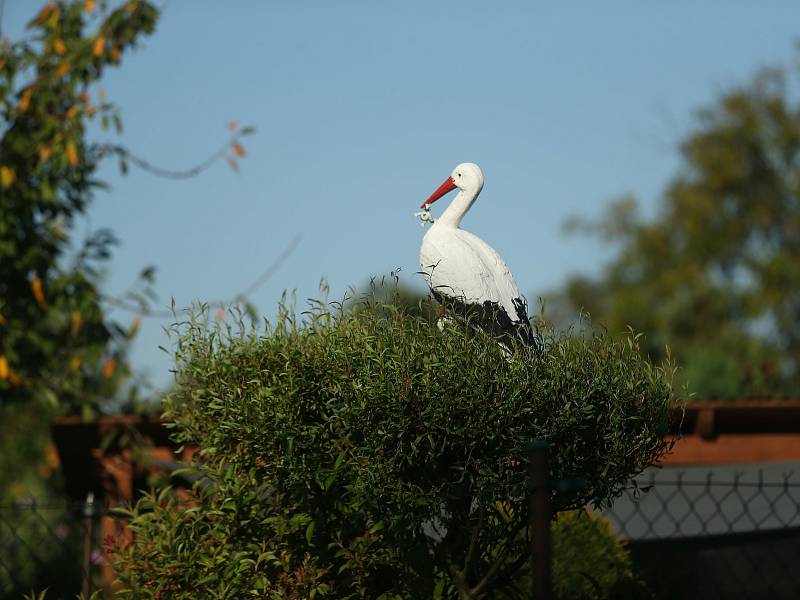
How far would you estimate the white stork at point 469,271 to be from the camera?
5.14m

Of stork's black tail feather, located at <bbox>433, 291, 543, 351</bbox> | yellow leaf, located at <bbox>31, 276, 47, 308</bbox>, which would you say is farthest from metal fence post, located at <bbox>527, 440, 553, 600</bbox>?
yellow leaf, located at <bbox>31, 276, 47, 308</bbox>

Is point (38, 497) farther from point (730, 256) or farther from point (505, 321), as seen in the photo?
point (730, 256)

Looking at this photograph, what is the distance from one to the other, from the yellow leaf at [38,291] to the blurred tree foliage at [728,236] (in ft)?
82.1

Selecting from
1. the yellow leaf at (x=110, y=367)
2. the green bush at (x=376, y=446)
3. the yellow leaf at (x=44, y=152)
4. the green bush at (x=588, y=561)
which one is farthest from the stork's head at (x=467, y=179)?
the yellow leaf at (x=44, y=152)

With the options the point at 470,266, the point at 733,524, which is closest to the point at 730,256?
the point at 733,524

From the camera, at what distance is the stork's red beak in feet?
19.2

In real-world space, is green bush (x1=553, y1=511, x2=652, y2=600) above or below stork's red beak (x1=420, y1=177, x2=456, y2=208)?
below

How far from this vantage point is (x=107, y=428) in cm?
946

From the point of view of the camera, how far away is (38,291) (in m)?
9.02

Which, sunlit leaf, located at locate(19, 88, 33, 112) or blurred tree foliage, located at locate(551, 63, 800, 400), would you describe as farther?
blurred tree foliage, located at locate(551, 63, 800, 400)

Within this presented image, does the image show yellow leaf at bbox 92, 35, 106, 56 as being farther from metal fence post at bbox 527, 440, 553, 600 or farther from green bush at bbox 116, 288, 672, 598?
metal fence post at bbox 527, 440, 553, 600

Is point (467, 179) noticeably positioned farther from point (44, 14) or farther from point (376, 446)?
point (44, 14)

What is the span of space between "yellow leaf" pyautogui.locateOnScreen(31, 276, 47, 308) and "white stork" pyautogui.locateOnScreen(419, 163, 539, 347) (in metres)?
4.49

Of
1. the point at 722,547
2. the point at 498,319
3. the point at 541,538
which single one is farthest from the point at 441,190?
the point at 722,547
